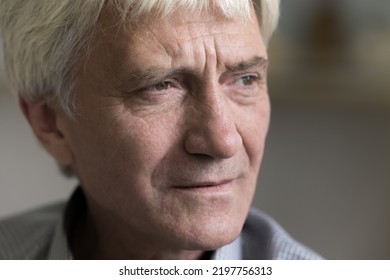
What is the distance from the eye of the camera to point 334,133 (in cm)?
198

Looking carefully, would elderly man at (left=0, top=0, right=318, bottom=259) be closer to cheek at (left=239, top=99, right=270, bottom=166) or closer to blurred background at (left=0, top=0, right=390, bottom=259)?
cheek at (left=239, top=99, right=270, bottom=166)

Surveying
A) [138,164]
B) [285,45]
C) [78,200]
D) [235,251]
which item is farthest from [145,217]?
[285,45]

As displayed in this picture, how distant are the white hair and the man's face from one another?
18 mm

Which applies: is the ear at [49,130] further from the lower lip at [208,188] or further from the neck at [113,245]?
the lower lip at [208,188]

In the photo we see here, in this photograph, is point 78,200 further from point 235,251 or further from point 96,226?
point 235,251

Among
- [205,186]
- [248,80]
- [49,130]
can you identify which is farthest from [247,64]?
[49,130]

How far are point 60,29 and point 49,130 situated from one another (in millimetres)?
200

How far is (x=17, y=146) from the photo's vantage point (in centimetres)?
205

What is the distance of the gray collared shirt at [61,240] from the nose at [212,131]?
21 cm

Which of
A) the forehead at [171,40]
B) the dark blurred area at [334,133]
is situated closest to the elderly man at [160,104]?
the forehead at [171,40]

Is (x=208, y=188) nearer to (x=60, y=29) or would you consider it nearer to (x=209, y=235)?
(x=209, y=235)

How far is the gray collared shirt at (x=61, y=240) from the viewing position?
107cm

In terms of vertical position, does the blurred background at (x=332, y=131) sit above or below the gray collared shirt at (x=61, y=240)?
below
